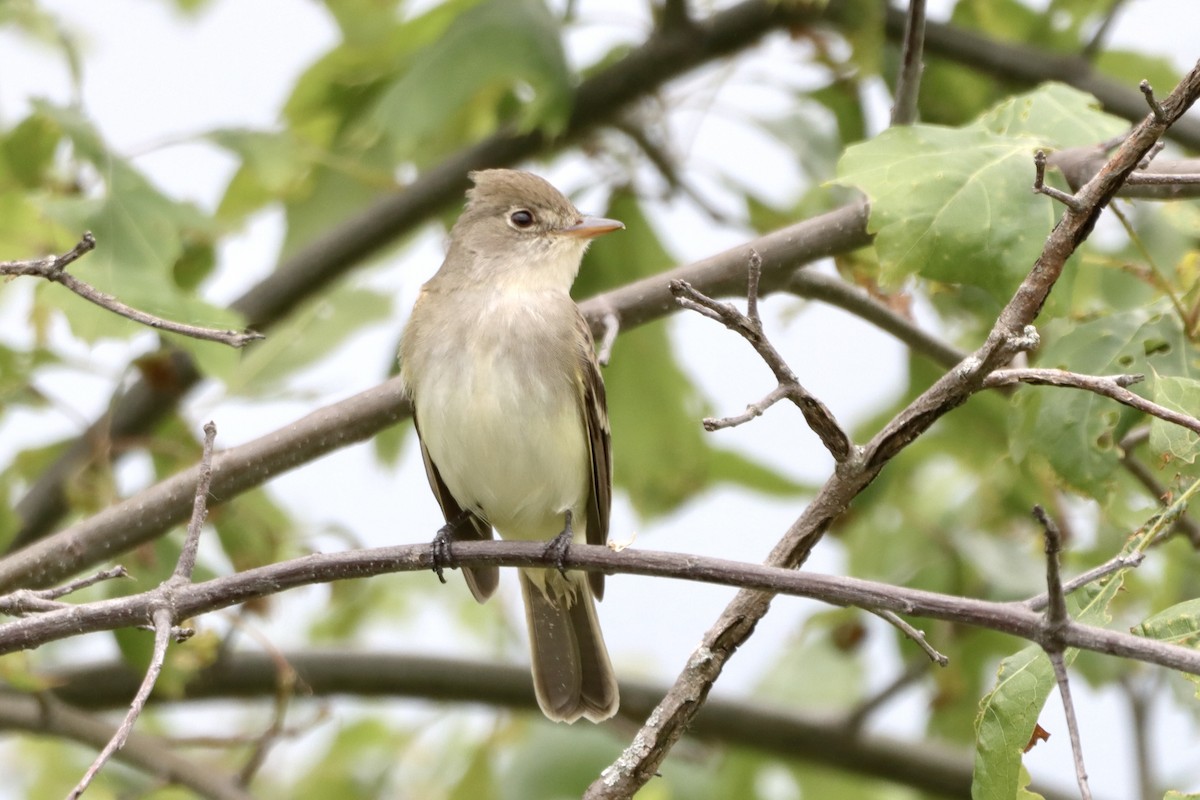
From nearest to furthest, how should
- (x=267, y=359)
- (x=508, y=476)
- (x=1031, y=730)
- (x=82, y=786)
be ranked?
(x=82, y=786) < (x=1031, y=730) < (x=508, y=476) < (x=267, y=359)

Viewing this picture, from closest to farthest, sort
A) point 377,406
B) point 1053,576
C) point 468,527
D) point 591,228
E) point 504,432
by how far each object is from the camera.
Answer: point 1053,576, point 377,406, point 504,432, point 591,228, point 468,527

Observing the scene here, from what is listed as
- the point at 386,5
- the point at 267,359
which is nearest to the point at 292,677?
the point at 267,359

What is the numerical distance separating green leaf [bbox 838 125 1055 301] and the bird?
1149 mm

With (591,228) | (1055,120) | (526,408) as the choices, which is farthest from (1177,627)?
(591,228)

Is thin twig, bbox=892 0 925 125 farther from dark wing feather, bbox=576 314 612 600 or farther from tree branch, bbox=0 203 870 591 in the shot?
dark wing feather, bbox=576 314 612 600

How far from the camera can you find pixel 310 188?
559 cm

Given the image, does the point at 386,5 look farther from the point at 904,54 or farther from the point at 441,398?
the point at 904,54

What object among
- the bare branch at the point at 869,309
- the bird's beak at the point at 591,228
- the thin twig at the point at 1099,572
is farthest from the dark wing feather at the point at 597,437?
the thin twig at the point at 1099,572

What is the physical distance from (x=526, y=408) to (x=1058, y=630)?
2317 millimetres

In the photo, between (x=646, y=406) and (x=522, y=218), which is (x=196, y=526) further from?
(x=646, y=406)

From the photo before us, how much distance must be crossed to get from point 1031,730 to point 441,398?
219cm

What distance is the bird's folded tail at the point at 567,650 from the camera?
449 centimetres

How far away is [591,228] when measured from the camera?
188 inches

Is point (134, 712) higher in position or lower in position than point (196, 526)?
lower
